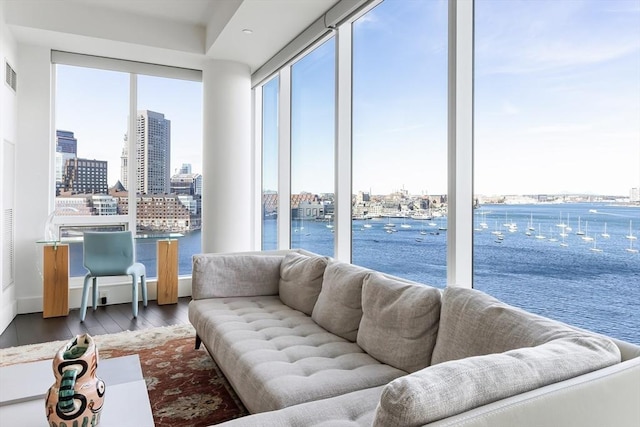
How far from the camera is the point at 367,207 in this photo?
11.0 ft

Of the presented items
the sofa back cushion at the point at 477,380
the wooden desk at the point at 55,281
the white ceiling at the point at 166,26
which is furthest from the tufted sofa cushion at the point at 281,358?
the white ceiling at the point at 166,26

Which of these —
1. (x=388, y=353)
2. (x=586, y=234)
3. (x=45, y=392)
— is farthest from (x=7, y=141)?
(x=586, y=234)

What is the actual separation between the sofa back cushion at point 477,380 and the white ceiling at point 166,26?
2959 millimetres

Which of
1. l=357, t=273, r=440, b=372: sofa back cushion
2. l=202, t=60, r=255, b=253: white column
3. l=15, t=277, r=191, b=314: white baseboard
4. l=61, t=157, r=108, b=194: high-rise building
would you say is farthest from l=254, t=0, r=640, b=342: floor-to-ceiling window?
l=61, t=157, r=108, b=194: high-rise building

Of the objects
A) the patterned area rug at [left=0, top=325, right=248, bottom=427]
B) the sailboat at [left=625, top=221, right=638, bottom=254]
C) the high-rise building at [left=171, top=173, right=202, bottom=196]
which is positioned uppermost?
the high-rise building at [left=171, top=173, right=202, bottom=196]

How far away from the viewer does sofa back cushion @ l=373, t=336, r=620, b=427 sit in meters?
0.86

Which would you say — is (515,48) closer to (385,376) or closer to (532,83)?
(532,83)

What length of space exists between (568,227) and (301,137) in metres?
2.96

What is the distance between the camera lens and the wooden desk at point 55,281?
4.03 m

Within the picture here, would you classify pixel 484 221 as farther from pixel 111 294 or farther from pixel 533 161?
pixel 111 294

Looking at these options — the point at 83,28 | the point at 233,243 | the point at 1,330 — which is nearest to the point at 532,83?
the point at 233,243

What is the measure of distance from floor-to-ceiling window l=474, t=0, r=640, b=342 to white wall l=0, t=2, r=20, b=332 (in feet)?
12.6

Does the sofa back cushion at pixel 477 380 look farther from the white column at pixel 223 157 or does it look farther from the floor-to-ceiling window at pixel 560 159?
the white column at pixel 223 157

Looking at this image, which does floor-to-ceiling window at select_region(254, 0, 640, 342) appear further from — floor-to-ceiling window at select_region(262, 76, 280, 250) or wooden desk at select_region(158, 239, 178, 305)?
wooden desk at select_region(158, 239, 178, 305)
